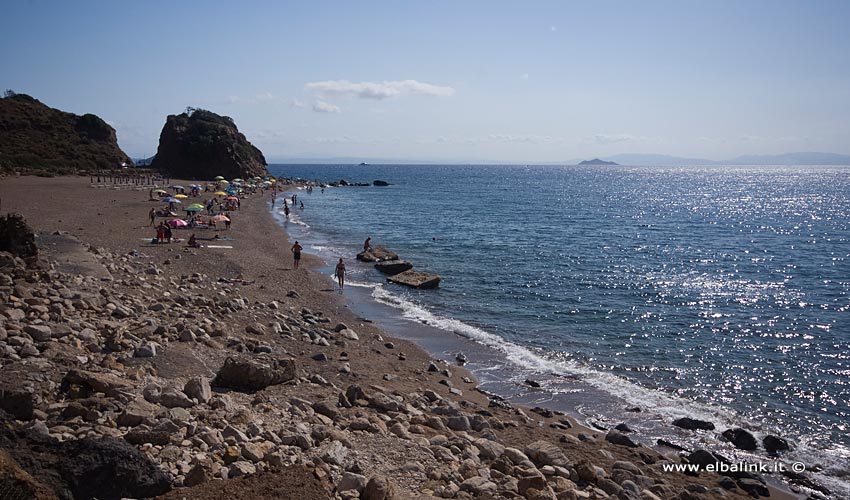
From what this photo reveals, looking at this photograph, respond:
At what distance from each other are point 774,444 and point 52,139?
10741 cm

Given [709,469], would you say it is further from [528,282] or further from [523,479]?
[528,282]

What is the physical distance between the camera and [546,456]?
11.2 meters

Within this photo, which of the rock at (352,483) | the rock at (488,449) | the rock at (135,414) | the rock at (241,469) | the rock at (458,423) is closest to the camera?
the rock at (241,469)

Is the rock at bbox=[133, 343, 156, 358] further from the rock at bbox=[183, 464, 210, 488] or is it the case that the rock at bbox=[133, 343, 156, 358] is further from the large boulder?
the large boulder

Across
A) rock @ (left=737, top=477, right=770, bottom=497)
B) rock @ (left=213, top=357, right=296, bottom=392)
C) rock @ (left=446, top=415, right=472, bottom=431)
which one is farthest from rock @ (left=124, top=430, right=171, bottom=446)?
rock @ (left=737, top=477, right=770, bottom=497)

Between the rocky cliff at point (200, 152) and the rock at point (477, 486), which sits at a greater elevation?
the rocky cliff at point (200, 152)

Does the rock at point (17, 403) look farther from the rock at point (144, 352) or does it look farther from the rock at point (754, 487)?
the rock at point (754, 487)

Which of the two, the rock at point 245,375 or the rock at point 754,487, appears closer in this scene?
the rock at point 245,375

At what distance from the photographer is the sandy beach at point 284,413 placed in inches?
314

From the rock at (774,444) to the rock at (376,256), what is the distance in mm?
24656

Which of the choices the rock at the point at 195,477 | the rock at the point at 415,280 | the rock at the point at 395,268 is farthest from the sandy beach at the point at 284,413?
the rock at the point at 395,268

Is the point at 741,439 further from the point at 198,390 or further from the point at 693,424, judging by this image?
the point at 198,390

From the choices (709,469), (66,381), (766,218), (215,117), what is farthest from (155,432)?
(215,117)

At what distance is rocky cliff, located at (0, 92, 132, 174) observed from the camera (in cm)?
8339
